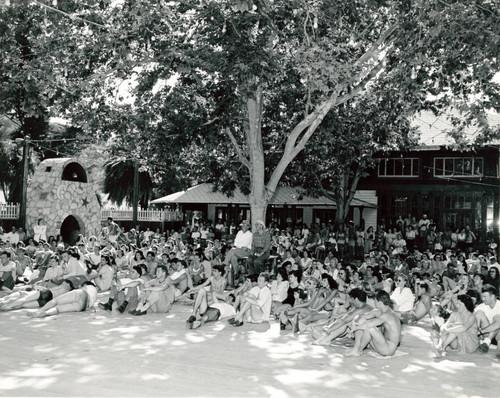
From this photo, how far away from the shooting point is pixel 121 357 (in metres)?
8.70

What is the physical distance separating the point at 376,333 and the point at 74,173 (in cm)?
2184

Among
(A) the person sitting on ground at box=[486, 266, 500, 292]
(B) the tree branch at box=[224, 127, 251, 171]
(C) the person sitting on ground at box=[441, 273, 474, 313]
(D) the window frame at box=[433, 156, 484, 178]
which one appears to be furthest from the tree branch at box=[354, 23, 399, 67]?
(D) the window frame at box=[433, 156, 484, 178]

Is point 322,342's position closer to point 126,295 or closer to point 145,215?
point 126,295

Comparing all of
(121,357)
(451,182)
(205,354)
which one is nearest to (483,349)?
(205,354)

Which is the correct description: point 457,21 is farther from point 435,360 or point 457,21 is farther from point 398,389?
point 398,389

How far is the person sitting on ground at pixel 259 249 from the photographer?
1753 cm

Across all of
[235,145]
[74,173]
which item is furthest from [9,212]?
[235,145]

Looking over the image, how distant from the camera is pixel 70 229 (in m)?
28.2

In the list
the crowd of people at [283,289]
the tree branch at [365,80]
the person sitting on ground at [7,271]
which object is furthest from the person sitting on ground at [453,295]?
the person sitting on ground at [7,271]

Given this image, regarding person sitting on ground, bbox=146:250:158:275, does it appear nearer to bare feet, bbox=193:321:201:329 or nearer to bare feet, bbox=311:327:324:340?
bare feet, bbox=193:321:201:329

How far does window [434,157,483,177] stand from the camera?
28.8 metres

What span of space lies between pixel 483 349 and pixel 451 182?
820 inches

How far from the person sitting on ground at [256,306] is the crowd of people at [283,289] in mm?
20

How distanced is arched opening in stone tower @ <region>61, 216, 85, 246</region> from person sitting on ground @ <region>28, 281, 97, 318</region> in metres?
15.1
